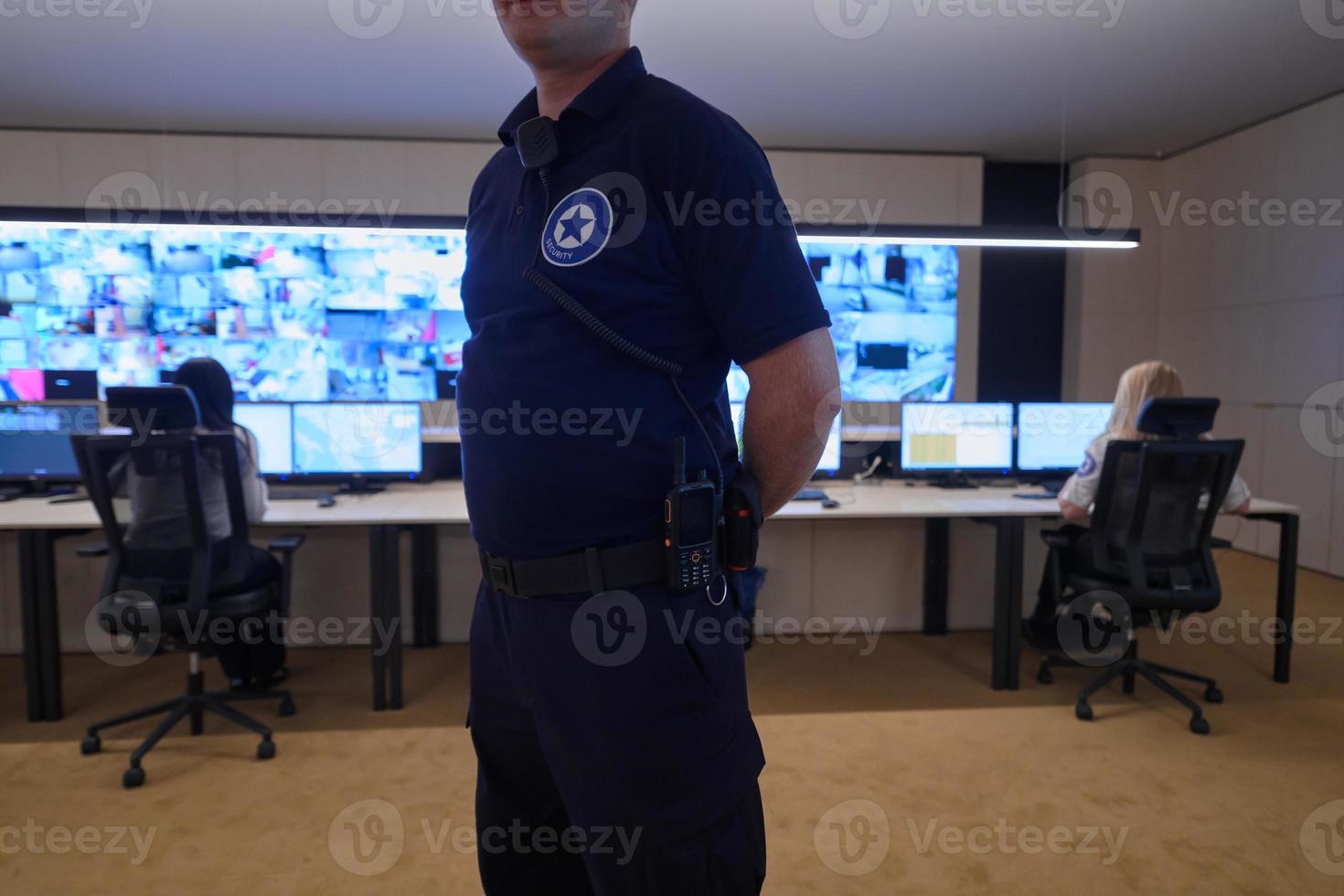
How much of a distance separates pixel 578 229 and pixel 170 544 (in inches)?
89.4

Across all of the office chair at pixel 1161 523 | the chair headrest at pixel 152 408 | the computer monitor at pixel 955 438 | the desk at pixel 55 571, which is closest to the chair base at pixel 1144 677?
the office chair at pixel 1161 523

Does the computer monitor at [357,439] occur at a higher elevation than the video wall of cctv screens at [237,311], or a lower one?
lower

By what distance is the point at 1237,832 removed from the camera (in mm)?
2131

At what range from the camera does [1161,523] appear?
281 cm

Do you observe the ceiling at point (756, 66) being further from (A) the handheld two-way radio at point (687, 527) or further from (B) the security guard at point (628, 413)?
(A) the handheld two-way radio at point (687, 527)

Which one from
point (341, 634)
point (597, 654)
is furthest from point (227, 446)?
point (597, 654)

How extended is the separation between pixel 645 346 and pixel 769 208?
0.20 meters

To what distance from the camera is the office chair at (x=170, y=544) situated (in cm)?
239

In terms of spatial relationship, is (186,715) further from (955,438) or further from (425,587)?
(955,438)

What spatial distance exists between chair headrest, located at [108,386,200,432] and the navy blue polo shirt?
1922 millimetres

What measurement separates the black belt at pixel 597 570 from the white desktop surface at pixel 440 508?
2077mm

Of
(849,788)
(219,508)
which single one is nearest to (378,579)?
(219,508)

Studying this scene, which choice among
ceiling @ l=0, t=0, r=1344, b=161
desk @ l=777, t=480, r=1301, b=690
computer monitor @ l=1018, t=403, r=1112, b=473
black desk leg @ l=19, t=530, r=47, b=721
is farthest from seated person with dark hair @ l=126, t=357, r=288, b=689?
computer monitor @ l=1018, t=403, r=1112, b=473

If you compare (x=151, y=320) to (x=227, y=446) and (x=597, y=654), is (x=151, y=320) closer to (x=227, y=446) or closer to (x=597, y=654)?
(x=227, y=446)
